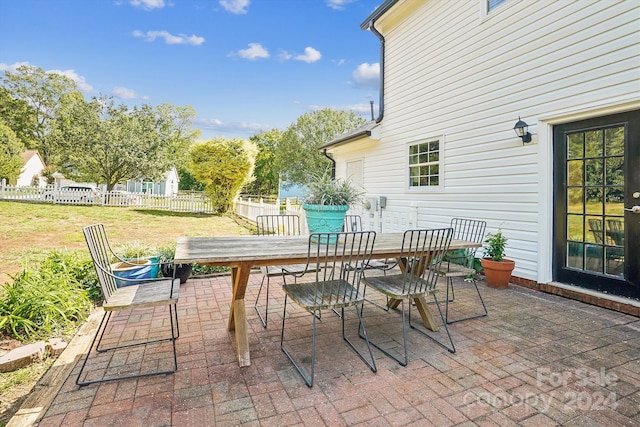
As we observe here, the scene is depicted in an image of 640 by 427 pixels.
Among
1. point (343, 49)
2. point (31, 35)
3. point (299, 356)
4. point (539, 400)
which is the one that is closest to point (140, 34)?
point (31, 35)

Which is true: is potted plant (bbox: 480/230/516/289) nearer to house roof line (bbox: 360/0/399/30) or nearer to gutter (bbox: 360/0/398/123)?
gutter (bbox: 360/0/398/123)

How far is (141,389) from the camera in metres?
1.84

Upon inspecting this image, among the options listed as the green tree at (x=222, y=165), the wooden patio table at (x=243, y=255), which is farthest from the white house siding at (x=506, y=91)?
the green tree at (x=222, y=165)

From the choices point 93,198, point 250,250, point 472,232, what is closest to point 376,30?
point 472,232

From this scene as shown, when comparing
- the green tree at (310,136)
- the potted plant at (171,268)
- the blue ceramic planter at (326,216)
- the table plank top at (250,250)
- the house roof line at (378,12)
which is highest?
the green tree at (310,136)

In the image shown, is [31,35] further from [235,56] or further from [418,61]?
[418,61]

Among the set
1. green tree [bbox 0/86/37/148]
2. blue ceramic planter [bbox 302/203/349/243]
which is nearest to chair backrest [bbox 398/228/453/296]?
blue ceramic planter [bbox 302/203/349/243]

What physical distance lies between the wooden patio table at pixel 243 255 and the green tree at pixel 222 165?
1062 centimetres

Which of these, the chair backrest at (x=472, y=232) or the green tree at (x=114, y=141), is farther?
the green tree at (x=114, y=141)

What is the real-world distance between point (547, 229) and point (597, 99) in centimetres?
142

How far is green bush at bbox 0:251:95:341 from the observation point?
8.11ft

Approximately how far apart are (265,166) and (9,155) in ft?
58.9

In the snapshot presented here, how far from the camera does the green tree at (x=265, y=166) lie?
30.3 meters

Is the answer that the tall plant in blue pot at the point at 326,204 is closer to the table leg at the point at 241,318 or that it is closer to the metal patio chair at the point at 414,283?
the metal patio chair at the point at 414,283
